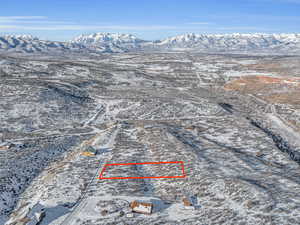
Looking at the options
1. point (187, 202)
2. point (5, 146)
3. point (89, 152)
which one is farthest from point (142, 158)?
point (5, 146)

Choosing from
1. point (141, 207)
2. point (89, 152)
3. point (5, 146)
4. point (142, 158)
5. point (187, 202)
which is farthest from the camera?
point (5, 146)

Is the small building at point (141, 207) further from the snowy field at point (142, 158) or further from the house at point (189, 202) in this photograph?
the house at point (189, 202)

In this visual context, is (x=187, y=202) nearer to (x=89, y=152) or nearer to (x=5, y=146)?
(x=89, y=152)

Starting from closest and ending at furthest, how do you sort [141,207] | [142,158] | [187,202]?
[141,207], [187,202], [142,158]

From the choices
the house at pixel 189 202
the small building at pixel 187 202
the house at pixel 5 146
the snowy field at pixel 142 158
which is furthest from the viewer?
the house at pixel 5 146

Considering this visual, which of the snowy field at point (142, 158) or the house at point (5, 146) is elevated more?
the snowy field at point (142, 158)

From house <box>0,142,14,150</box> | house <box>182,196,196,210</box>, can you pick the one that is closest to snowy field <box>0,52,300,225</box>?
house <box>0,142,14,150</box>

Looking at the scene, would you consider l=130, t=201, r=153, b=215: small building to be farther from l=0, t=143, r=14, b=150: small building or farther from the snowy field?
l=0, t=143, r=14, b=150: small building

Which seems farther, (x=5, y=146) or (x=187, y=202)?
(x=5, y=146)

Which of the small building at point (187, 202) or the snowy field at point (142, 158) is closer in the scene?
the snowy field at point (142, 158)

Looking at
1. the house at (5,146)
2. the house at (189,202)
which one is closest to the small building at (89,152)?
the house at (5,146)
